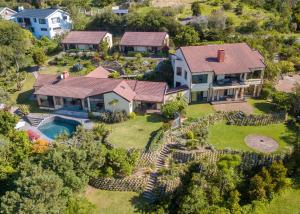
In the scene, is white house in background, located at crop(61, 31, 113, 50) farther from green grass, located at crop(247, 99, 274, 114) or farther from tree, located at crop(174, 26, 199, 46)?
green grass, located at crop(247, 99, 274, 114)

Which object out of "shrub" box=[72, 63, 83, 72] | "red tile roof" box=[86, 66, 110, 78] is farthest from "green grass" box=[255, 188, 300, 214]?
"shrub" box=[72, 63, 83, 72]

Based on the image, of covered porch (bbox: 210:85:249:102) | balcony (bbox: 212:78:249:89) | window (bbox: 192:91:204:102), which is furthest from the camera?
window (bbox: 192:91:204:102)

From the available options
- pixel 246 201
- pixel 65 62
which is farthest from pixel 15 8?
pixel 246 201

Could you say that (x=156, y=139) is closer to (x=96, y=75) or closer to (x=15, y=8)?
(x=96, y=75)

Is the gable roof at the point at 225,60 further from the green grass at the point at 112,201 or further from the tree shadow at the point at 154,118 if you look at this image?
the green grass at the point at 112,201

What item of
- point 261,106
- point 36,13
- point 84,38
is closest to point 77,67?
point 84,38

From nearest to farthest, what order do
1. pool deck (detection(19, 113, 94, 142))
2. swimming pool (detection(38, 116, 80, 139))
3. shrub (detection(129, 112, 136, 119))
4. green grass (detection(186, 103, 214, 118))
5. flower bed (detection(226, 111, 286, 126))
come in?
flower bed (detection(226, 111, 286, 126)) → pool deck (detection(19, 113, 94, 142)) → swimming pool (detection(38, 116, 80, 139)) → shrub (detection(129, 112, 136, 119)) → green grass (detection(186, 103, 214, 118))
